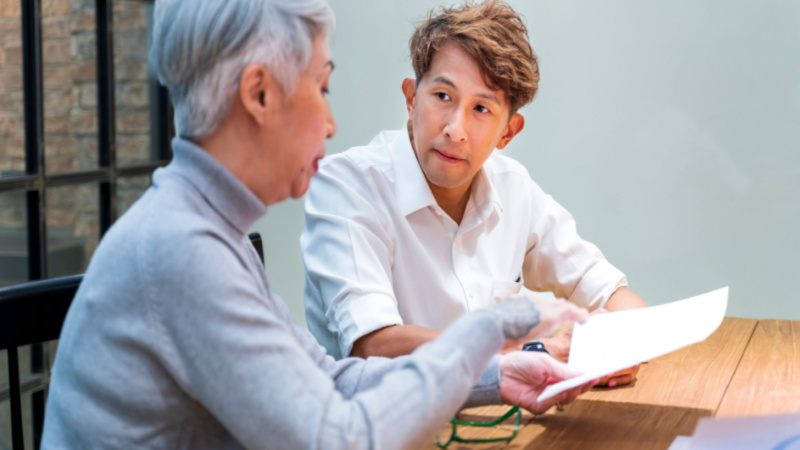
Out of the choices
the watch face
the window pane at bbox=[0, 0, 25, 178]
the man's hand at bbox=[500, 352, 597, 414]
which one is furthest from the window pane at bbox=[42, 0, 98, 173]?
the man's hand at bbox=[500, 352, 597, 414]

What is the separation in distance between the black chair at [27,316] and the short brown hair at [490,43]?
2.74ft

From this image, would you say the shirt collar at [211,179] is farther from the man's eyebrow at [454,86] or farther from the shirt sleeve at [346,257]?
the man's eyebrow at [454,86]

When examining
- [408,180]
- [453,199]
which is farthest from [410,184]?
[453,199]

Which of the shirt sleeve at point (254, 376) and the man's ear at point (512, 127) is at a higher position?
the man's ear at point (512, 127)

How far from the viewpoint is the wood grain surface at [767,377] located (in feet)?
3.95

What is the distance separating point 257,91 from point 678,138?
261 cm

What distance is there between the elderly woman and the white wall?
2456mm

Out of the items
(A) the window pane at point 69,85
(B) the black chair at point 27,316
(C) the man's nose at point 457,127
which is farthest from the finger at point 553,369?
(A) the window pane at point 69,85

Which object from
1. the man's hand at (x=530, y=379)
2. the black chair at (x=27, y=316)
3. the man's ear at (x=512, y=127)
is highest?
the man's ear at (x=512, y=127)

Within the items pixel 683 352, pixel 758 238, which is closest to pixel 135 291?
pixel 683 352

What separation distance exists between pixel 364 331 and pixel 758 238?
222 cm

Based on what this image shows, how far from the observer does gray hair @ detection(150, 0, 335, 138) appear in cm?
75

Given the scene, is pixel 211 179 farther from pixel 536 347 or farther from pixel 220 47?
pixel 536 347

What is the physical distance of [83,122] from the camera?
9.90 ft
